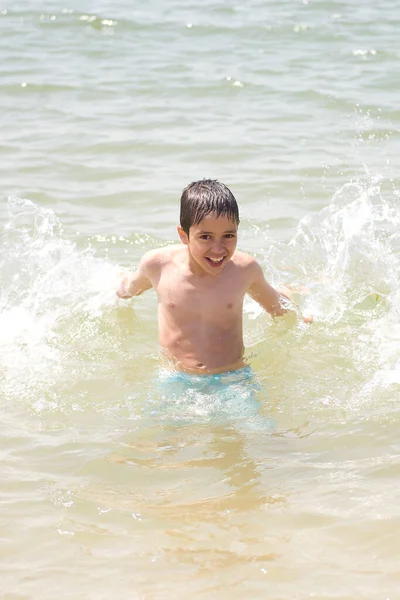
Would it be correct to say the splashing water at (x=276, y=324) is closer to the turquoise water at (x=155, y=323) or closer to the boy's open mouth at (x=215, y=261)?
the turquoise water at (x=155, y=323)

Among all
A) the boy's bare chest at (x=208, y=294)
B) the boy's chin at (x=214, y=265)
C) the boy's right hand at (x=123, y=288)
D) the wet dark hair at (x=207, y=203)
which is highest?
the wet dark hair at (x=207, y=203)

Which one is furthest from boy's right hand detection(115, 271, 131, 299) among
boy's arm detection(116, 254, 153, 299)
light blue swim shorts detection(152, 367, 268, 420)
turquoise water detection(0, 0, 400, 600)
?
light blue swim shorts detection(152, 367, 268, 420)

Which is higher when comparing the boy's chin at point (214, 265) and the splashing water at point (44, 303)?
the boy's chin at point (214, 265)

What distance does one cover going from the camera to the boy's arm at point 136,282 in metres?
4.64

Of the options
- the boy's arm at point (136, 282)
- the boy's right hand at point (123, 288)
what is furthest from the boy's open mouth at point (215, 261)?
the boy's right hand at point (123, 288)

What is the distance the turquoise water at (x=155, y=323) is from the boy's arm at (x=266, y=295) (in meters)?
0.31

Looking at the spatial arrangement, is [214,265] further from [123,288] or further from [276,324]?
[276,324]

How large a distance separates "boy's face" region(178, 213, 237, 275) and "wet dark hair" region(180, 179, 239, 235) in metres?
0.02

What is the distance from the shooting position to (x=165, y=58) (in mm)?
10133

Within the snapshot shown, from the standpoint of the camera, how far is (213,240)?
13.5 feet

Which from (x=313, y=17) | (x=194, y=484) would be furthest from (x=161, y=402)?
(x=313, y=17)

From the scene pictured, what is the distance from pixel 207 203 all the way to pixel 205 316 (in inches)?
23.4

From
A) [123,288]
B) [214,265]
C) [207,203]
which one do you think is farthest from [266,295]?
[123,288]

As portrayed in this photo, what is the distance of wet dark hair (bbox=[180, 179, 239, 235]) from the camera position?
4.07 m
